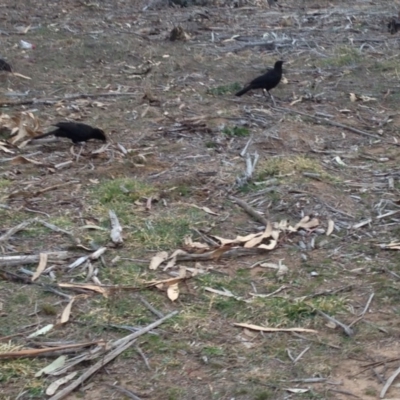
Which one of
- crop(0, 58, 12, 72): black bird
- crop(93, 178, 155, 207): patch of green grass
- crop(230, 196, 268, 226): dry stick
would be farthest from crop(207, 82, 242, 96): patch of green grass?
crop(230, 196, 268, 226): dry stick

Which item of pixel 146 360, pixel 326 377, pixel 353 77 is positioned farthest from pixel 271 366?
pixel 353 77

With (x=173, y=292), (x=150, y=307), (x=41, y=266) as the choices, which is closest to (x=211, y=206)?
(x=173, y=292)

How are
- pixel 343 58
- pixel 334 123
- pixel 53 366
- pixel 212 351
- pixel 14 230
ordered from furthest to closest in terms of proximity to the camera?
1. pixel 343 58
2. pixel 334 123
3. pixel 14 230
4. pixel 212 351
5. pixel 53 366

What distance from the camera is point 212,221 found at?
662 centimetres

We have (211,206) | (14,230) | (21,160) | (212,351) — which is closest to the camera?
(212,351)

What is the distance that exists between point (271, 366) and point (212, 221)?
2137mm

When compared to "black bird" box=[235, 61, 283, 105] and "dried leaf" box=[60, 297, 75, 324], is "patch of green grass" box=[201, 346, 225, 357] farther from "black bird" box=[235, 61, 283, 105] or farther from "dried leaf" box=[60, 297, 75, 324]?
"black bird" box=[235, 61, 283, 105]

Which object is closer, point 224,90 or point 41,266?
point 41,266

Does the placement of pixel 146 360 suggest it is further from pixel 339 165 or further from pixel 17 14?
pixel 17 14

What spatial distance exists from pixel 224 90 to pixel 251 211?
4.57 metres

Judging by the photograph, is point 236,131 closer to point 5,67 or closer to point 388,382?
point 5,67

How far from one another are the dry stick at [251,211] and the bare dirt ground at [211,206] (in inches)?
2.0

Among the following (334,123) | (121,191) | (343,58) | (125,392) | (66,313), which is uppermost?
(125,392)

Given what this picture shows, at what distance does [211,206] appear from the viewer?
698cm
